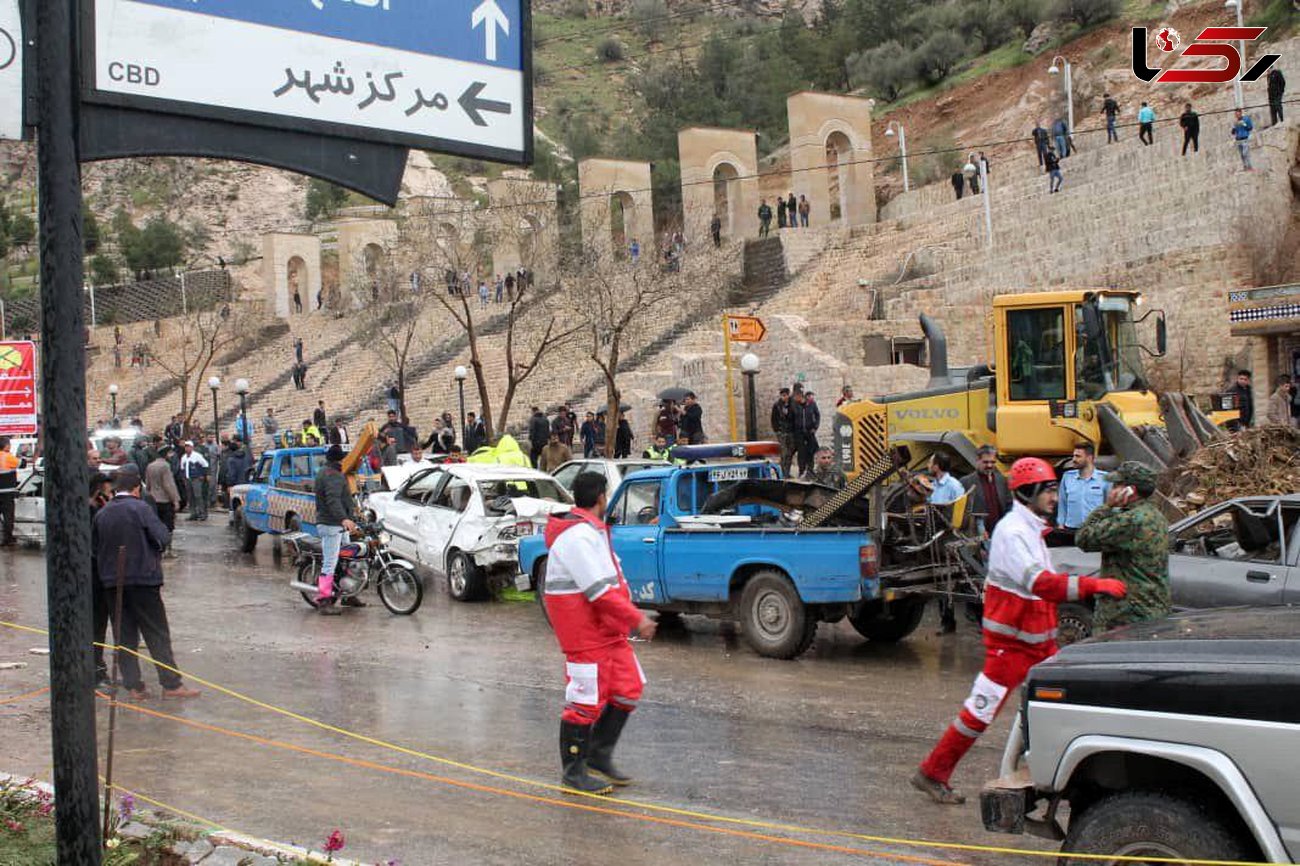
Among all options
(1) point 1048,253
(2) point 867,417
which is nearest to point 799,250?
(1) point 1048,253

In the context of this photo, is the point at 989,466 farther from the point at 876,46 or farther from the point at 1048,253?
the point at 876,46

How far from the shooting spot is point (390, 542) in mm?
17234

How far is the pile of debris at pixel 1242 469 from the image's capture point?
41.8 feet

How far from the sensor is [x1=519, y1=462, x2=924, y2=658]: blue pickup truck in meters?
11.4

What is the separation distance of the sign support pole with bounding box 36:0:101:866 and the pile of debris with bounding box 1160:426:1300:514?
36.8 ft

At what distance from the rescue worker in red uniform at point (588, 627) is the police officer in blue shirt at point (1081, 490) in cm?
619

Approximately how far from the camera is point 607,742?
728 cm

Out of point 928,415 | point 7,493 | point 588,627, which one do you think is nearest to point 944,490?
point 928,415

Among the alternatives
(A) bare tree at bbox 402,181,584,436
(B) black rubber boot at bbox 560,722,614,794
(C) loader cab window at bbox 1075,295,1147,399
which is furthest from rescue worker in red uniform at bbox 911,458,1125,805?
(A) bare tree at bbox 402,181,584,436

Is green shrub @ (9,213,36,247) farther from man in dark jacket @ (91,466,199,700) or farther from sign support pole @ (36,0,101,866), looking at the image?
sign support pole @ (36,0,101,866)

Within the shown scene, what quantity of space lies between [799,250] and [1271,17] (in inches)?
846

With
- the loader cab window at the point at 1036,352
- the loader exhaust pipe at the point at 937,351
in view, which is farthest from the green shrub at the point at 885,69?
the loader cab window at the point at 1036,352

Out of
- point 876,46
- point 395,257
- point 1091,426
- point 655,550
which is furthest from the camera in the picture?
point 876,46

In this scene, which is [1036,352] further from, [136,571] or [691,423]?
[691,423]
